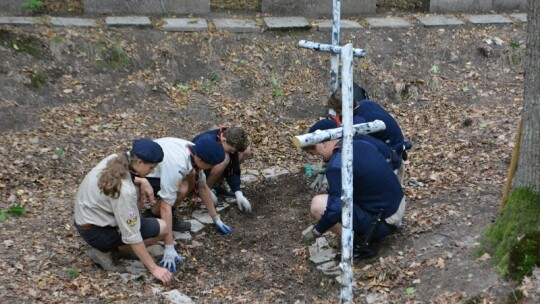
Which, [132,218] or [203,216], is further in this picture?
[203,216]

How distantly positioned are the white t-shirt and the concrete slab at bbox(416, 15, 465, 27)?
5.08 meters

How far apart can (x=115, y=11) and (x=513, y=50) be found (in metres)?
5.38

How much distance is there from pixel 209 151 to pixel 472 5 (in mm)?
6051

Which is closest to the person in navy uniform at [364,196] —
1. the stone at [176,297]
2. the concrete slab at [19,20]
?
the stone at [176,297]

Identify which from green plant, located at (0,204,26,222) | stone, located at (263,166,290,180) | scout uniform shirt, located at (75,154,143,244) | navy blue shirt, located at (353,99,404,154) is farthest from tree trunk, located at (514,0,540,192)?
green plant, located at (0,204,26,222)

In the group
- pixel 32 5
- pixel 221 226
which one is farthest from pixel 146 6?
pixel 221 226

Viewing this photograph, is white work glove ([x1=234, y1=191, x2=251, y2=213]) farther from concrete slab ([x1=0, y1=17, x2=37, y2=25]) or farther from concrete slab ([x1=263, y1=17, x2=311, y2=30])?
concrete slab ([x1=0, y1=17, x2=37, y2=25])

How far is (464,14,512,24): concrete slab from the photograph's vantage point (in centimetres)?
982

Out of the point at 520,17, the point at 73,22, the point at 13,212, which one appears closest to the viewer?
the point at 13,212

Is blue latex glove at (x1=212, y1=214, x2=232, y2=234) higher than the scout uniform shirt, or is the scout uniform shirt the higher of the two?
the scout uniform shirt

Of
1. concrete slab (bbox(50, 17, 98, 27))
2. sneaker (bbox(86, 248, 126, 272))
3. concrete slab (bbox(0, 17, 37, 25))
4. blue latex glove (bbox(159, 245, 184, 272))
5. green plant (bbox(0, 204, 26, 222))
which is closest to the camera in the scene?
sneaker (bbox(86, 248, 126, 272))

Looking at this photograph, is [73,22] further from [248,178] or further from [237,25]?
[248,178]

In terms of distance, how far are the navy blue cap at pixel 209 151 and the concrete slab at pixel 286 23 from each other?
153 inches

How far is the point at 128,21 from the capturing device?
9133 mm
